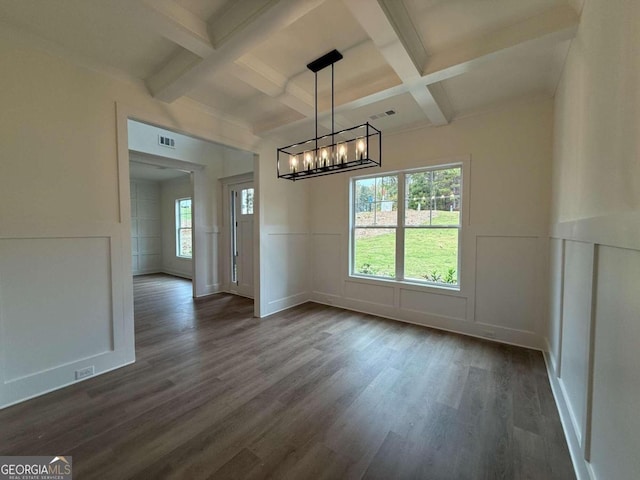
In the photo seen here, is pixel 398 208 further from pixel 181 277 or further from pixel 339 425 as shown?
pixel 181 277

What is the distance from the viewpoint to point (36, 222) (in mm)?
2150

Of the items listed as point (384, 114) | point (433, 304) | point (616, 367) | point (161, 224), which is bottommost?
point (433, 304)

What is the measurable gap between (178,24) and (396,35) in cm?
153

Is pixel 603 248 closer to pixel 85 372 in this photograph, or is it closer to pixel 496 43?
pixel 496 43

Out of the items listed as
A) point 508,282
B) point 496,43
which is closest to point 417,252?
point 508,282

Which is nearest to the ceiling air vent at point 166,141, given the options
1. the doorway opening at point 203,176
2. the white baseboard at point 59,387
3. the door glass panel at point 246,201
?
the doorway opening at point 203,176

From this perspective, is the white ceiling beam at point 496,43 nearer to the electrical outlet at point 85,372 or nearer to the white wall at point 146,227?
the electrical outlet at point 85,372

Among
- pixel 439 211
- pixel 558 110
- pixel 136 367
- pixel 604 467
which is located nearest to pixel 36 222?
pixel 136 367

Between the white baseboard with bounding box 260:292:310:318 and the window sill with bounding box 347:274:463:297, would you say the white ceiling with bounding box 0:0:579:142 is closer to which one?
the window sill with bounding box 347:274:463:297

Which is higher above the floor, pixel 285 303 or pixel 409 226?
pixel 409 226

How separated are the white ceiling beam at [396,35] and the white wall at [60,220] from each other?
242cm

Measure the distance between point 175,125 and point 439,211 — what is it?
3.58 m

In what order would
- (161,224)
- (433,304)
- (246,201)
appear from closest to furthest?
1. (433,304)
2. (246,201)
3. (161,224)

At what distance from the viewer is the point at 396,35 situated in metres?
1.82
